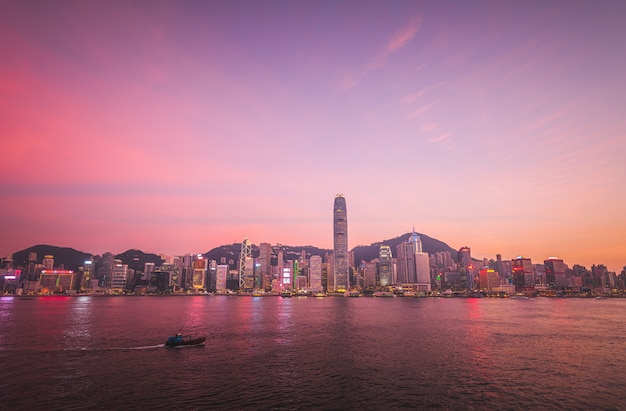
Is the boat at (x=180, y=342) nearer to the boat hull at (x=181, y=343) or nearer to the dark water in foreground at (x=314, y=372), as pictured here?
the boat hull at (x=181, y=343)

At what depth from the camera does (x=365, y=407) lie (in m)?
41.6

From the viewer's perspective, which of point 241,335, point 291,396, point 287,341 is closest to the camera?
point 291,396

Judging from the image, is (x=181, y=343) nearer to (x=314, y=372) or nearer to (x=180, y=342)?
(x=180, y=342)

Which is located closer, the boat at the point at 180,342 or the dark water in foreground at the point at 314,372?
the dark water in foreground at the point at 314,372

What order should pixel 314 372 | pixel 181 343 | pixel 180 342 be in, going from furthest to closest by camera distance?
pixel 181 343, pixel 180 342, pixel 314 372

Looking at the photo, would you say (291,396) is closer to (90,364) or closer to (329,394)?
(329,394)

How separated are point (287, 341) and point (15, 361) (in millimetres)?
51838

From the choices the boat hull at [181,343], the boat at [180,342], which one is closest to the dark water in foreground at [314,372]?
the boat hull at [181,343]

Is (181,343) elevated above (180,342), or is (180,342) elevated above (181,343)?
(180,342)

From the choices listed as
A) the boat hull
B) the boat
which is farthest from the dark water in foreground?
the boat

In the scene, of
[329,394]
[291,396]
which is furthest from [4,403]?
[329,394]

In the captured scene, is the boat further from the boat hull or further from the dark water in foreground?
the dark water in foreground

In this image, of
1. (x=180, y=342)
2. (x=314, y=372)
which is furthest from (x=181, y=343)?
(x=314, y=372)

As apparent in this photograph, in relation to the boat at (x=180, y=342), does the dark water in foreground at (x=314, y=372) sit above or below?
below
